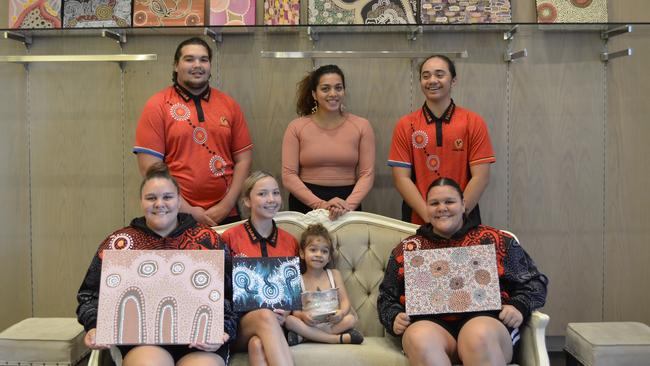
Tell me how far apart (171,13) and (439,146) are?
6.02ft

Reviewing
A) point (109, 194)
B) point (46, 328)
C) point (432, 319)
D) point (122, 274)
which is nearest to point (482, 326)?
point (432, 319)

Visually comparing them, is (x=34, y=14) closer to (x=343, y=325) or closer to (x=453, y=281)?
(x=343, y=325)

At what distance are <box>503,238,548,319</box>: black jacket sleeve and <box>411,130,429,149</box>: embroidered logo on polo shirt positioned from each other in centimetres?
79

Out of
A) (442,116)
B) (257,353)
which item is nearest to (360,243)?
(442,116)

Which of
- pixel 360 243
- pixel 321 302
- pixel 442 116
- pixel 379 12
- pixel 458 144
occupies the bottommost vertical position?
pixel 321 302

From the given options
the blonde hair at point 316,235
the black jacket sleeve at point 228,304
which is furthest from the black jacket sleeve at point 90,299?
the blonde hair at point 316,235

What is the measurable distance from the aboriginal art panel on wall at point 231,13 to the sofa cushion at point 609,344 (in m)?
2.53

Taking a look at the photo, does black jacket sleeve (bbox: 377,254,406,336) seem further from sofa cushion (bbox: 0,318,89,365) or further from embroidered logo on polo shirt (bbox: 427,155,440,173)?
sofa cushion (bbox: 0,318,89,365)

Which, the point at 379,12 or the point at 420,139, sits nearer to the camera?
the point at 420,139

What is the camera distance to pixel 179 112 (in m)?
3.51

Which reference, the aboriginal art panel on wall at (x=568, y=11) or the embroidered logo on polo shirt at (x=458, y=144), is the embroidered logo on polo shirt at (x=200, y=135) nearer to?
the embroidered logo on polo shirt at (x=458, y=144)

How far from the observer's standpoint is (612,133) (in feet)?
13.9

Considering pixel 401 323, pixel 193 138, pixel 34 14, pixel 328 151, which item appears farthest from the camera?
pixel 34 14

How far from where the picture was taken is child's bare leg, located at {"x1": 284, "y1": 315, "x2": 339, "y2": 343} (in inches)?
115
